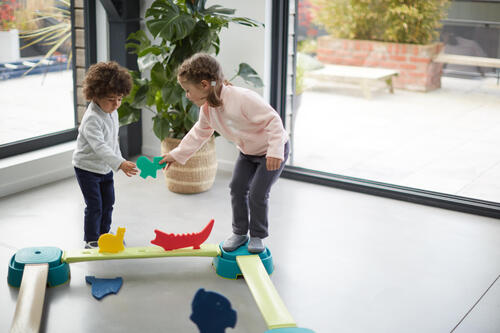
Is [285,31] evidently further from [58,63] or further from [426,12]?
[58,63]

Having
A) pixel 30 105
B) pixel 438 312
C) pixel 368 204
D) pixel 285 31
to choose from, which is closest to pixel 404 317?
pixel 438 312

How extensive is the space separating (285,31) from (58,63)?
1482 mm

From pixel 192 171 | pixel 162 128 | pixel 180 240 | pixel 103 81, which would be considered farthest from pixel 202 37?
pixel 180 240

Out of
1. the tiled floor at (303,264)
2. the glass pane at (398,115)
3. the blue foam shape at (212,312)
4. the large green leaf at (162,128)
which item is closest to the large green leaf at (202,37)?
the large green leaf at (162,128)

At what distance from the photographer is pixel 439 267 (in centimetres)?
280

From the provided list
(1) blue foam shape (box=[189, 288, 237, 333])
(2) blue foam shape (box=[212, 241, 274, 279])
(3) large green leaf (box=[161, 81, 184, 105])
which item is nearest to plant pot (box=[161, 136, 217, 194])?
(3) large green leaf (box=[161, 81, 184, 105])

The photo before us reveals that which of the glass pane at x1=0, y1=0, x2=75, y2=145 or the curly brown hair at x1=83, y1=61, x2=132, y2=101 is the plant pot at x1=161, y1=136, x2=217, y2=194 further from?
the curly brown hair at x1=83, y1=61, x2=132, y2=101

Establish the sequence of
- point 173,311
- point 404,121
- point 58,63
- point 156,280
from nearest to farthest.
Answer: point 173,311, point 156,280, point 404,121, point 58,63

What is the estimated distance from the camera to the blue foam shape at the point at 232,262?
2.60 m

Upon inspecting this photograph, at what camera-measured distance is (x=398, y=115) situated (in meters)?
3.77

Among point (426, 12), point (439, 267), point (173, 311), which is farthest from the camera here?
point (426, 12)

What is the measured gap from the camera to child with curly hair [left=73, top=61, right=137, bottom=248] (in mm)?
2561

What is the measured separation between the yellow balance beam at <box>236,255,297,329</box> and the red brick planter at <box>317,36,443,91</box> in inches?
65.9

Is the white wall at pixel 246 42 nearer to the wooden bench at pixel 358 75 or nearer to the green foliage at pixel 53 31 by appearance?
the wooden bench at pixel 358 75
